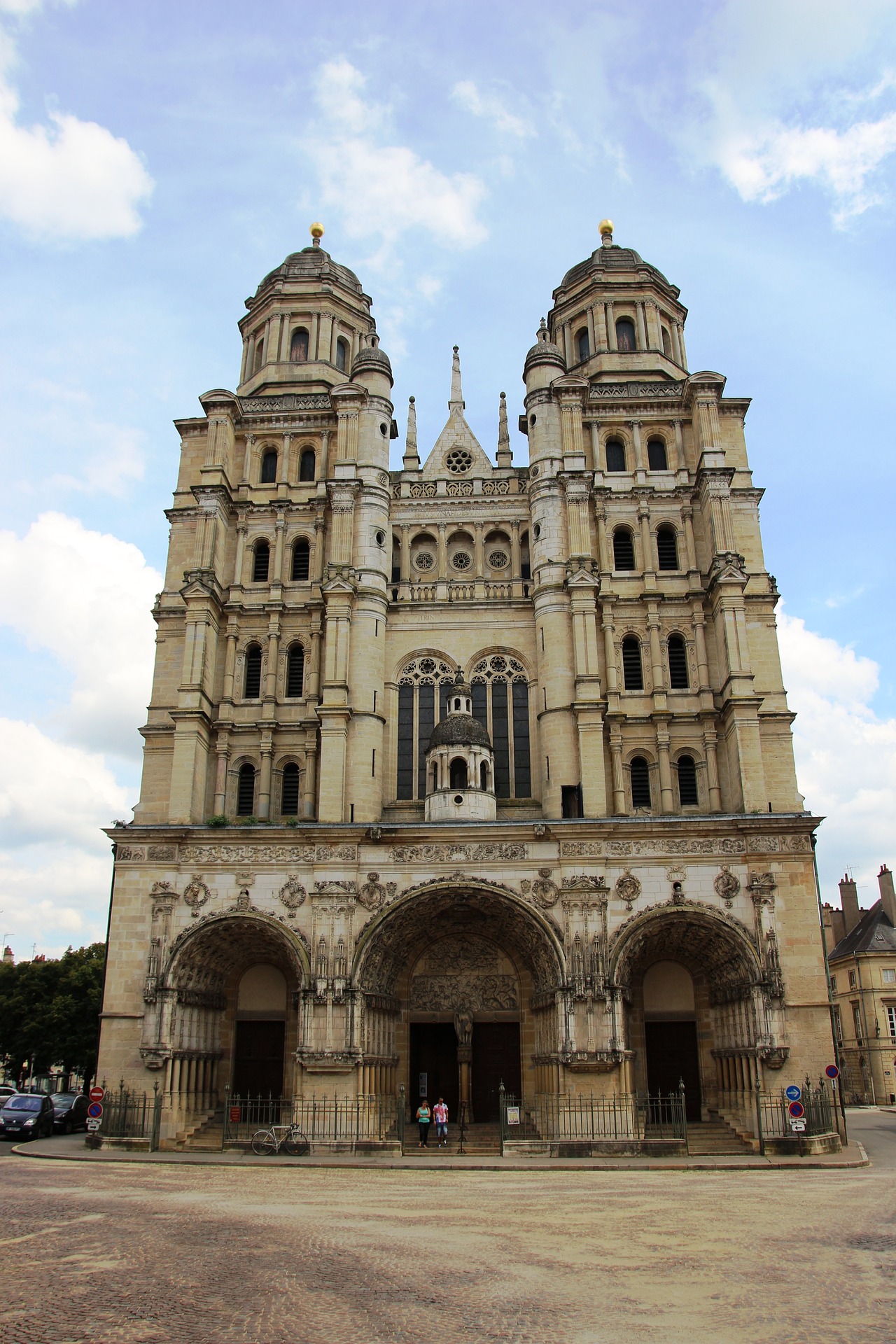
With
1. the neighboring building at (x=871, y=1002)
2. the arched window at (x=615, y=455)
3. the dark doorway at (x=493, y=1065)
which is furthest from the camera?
the neighboring building at (x=871, y=1002)

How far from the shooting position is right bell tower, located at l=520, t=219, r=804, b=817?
1131 inches

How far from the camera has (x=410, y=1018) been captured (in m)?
28.1

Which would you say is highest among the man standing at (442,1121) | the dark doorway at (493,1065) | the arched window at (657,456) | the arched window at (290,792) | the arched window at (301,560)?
the arched window at (657,456)

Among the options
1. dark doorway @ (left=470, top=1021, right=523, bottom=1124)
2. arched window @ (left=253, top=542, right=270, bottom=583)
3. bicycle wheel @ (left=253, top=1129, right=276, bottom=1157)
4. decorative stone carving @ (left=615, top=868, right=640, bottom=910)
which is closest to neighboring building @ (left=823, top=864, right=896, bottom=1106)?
dark doorway @ (left=470, top=1021, right=523, bottom=1124)

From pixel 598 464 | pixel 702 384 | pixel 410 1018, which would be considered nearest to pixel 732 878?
pixel 410 1018

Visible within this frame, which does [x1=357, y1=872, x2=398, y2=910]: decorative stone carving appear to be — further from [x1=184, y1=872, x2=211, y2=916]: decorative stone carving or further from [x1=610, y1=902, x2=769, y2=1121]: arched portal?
[x1=610, y1=902, x2=769, y2=1121]: arched portal

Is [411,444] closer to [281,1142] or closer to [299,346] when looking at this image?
[299,346]

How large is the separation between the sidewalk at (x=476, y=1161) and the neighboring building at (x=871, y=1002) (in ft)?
121

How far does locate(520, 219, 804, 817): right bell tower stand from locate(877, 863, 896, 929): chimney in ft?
123

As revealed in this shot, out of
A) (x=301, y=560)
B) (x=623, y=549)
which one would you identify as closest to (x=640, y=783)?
(x=623, y=549)

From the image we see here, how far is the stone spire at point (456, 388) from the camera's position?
35.6 m

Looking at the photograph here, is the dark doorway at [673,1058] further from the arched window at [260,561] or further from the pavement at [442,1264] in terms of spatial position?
the arched window at [260,561]

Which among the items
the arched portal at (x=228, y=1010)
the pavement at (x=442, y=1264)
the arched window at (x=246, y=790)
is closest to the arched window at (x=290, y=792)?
the arched window at (x=246, y=790)

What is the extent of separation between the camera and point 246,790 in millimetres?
30453
